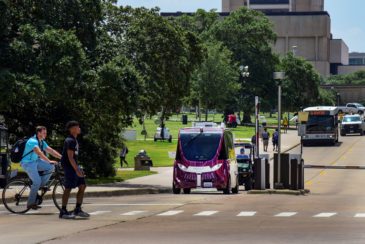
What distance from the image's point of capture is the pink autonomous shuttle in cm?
3272

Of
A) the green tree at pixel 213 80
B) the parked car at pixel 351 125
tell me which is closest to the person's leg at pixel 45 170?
the parked car at pixel 351 125

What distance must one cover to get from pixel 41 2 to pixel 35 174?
17641mm

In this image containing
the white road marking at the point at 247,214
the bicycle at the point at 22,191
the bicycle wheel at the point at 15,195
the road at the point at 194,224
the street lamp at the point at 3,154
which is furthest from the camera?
the street lamp at the point at 3,154

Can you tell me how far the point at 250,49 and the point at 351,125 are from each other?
28.3 meters

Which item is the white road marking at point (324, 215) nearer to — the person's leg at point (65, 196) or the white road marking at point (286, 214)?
the white road marking at point (286, 214)

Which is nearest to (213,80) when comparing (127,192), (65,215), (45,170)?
(127,192)

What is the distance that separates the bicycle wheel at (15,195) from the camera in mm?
19250

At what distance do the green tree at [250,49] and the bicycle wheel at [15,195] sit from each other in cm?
9635

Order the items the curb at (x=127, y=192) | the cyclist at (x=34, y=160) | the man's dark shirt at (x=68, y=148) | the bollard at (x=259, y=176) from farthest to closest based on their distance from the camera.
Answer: the bollard at (x=259, y=176)
the curb at (x=127, y=192)
the cyclist at (x=34, y=160)
the man's dark shirt at (x=68, y=148)

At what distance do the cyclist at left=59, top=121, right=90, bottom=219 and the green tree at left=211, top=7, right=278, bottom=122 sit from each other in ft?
322

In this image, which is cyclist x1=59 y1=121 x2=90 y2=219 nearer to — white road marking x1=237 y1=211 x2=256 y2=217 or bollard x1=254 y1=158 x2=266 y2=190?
white road marking x1=237 y1=211 x2=256 y2=217

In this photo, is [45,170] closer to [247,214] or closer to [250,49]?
[247,214]

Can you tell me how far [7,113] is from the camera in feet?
124

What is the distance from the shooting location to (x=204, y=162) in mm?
33125
